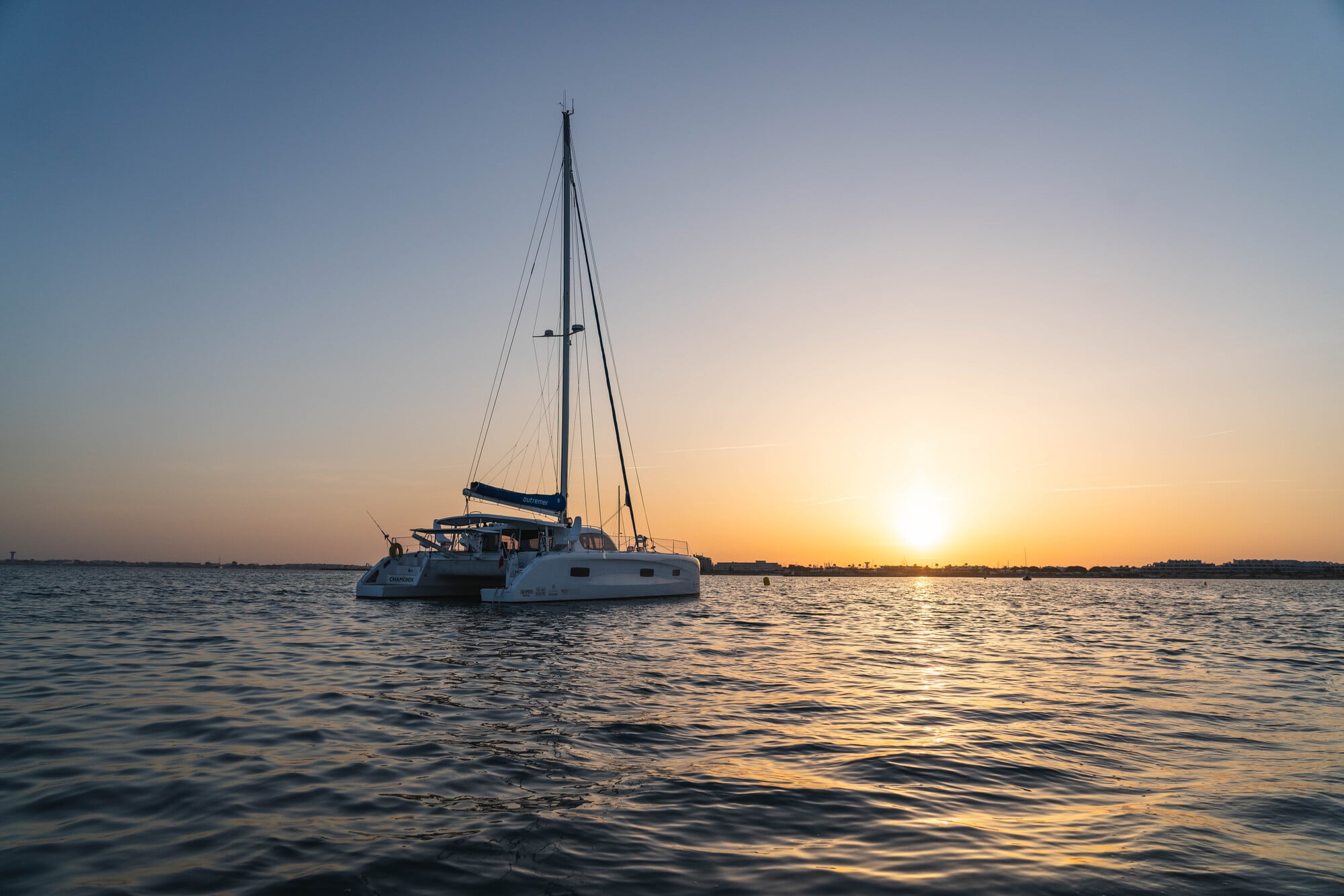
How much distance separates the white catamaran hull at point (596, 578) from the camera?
21781 mm

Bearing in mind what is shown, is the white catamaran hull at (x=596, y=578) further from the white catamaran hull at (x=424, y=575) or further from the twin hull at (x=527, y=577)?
the white catamaran hull at (x=424, y=575)

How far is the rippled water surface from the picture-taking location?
3502 millimetres

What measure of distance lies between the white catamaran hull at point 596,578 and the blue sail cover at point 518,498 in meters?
2.40

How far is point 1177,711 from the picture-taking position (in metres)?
7.95

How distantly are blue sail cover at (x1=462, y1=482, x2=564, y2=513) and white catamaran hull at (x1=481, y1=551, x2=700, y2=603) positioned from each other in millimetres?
2404

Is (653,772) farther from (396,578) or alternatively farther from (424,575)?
(396,578)

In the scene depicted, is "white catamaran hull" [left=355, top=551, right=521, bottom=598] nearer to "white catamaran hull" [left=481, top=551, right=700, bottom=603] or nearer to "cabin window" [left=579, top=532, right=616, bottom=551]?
"white catamaran hull" [left=481, top=551, right=700, bottom=603]

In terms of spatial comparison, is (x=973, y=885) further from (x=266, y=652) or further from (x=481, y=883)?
(x=266, y=652)

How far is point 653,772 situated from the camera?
5211 mm

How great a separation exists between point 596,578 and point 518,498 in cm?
400

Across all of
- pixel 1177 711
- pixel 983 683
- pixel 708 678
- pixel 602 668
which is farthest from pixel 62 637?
pixel 1177 711

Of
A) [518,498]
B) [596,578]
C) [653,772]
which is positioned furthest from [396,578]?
[653,772]

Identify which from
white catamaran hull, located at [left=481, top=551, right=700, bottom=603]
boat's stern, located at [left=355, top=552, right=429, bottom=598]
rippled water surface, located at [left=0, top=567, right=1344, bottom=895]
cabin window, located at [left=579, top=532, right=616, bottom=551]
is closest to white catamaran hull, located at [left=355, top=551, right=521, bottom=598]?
boat's stern, located at [left=355, top=552, right=429, bottom=598]

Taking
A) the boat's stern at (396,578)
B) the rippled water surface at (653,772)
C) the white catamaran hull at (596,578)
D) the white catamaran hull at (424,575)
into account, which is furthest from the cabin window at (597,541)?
the rippled water surface at (653,772)
